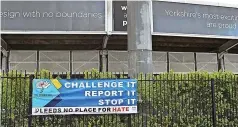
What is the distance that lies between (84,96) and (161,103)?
231cm

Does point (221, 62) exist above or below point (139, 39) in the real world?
below

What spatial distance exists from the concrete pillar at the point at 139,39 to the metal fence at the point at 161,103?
0.60 m

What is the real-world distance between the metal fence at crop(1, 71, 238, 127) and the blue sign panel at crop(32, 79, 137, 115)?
27 cm

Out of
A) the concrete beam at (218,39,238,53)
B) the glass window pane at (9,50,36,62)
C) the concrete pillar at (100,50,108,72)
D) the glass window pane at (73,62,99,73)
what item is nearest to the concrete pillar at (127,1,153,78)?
the concrete pillar at (100,50,108,72)

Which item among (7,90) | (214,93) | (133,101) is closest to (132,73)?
(133,101)

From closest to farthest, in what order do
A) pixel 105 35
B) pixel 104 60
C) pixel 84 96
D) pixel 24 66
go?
pixel 84 96 < pixel 105 35 < pixel 24 66 < pixel 104 60

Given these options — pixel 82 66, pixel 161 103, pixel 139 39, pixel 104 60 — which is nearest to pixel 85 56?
pixel 82 66

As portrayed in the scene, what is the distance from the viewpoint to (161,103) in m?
10.4

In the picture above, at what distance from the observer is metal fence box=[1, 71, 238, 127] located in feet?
31.9

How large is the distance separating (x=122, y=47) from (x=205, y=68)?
17.9 ft

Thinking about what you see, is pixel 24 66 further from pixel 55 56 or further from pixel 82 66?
pixel 82 66

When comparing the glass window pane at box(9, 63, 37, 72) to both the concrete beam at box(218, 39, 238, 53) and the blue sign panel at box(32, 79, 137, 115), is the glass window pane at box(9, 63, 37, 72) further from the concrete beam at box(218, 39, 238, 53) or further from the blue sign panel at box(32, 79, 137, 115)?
the concrete beam at box(218, 39, 238, 53)

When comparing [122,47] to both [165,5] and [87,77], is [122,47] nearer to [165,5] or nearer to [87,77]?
[165,5]

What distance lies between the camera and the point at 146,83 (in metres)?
10.3
